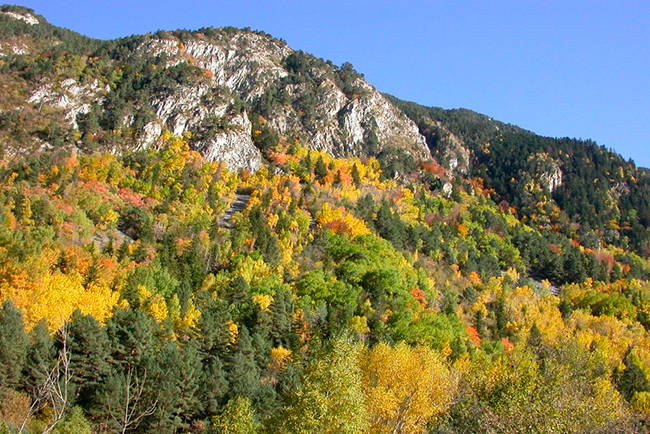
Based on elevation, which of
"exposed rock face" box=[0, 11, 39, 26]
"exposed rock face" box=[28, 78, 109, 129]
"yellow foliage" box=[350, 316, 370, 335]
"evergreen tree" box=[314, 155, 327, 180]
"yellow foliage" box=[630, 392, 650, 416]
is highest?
"exposed rock face" box=[0, 11, 39, 26]

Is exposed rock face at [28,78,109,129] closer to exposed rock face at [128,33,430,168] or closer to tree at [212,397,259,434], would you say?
exposed rock face at [128,33,430,168]

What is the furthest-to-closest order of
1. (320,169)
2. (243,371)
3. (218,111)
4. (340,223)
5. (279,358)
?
(218,111) < (320,169) < (340,223) < (279,358) < (243,371)

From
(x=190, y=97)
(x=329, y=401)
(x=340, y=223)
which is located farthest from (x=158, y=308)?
(x=190, y=97)

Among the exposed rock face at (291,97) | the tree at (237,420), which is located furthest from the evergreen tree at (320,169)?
the tree at (237,420)

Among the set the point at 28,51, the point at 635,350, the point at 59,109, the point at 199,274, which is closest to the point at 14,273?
the point at 199,274

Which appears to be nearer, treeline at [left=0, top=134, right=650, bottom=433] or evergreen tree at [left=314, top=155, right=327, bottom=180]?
treeline at [left=0, top=134, right=650, bottom=433]

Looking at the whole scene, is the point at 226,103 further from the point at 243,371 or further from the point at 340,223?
the point at 243,371

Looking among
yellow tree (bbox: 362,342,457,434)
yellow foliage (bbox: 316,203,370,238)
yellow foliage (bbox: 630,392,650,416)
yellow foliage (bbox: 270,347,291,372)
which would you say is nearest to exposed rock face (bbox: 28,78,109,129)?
yellow foliage (bbox: 316,203,370,238)

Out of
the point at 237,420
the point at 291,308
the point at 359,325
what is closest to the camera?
the point at 237,420

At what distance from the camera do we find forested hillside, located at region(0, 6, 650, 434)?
28.6m

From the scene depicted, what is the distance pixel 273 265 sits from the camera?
91.0 metres

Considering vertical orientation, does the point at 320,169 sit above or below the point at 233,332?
above

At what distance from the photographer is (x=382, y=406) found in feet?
91.6

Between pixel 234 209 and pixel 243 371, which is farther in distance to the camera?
pixel 234 209
